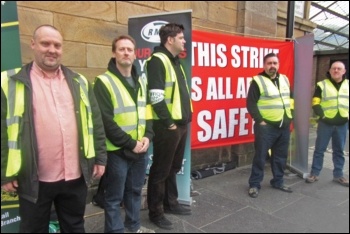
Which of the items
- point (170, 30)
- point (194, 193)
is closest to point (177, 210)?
point (194, 193)

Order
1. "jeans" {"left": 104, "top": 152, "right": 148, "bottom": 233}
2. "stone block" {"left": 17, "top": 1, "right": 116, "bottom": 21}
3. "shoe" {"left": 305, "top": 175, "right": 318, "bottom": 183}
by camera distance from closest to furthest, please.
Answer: "jeans" {"left": 104, "top": 152, "right": 148, "bottom": 233} → "stone block" {"left": 17, "top": 1, "right": 116, "bottom": 21} → "shoe" {"left": 305, "top": 175, "right": 318, "bottom": 183}

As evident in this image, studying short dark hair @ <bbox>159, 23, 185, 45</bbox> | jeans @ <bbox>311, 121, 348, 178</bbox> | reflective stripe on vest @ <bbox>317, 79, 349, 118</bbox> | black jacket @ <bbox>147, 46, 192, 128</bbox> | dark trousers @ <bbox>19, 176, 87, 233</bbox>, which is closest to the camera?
dark trousers @ <bbox>19, 176, 87, 233</bbox>

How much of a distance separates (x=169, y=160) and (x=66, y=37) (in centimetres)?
176

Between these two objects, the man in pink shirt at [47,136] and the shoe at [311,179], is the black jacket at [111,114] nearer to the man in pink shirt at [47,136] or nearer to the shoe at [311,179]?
the man in pink shirt at [47,136]

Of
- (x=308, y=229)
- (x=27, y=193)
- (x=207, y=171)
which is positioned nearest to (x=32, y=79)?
(x=27, y=193)

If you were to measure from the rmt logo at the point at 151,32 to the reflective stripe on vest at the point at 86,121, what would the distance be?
1556mm

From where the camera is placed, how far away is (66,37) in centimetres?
328

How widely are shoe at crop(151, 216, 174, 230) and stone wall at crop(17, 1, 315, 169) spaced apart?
178 centimetres

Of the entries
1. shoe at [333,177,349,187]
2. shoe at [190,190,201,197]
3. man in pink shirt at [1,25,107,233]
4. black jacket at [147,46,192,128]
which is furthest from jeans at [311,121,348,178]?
man in pink shirt at [1,25,107,233]

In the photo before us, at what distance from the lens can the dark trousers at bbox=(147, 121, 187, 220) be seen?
2846 millimetres

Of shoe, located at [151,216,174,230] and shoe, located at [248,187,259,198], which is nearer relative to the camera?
shoe, located at [151,216,174,230]

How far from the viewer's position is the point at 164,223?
2.94m

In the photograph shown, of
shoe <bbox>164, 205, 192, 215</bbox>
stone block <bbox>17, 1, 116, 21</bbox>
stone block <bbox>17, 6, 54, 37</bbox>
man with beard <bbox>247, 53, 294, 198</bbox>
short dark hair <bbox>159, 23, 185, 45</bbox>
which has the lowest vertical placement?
shoe <bbox>164, 205, 192, 215</bbox>

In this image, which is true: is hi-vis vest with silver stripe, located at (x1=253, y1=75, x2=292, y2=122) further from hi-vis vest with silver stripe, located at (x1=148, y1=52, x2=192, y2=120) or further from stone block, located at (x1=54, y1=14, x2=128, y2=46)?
stone block, located at (x1=54, y1=14, x2=128, y2=46)
